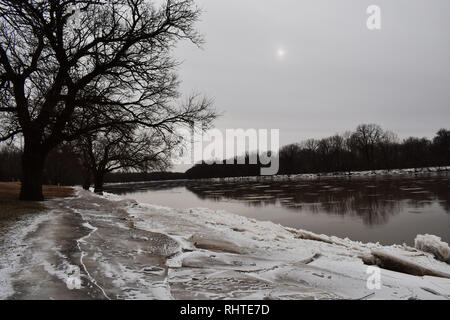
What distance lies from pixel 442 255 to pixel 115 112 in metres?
13.2

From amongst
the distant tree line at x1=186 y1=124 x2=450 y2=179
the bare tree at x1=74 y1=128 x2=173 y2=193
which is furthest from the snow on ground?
the distant tree line at x1=186 y1=124 x2=450 y2=179

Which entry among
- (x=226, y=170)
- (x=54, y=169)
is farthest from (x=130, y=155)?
(x=226, y=170)

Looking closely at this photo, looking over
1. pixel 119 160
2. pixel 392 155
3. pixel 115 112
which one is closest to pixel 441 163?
pixel 392 155

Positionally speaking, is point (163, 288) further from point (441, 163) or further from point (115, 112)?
point (441, 163)

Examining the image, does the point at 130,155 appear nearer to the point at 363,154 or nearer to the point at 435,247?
the point at 435,247

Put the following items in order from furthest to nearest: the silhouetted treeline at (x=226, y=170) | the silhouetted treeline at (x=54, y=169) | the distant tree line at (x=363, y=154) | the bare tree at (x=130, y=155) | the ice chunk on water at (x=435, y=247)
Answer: the silhouetted treeline at (x=226, y=170) < the distant tree line at (x=363, y=154) < the silhouetted treeline at (x=54, y=169) < the bare tree at (x=130, y=155) < the ice chunk on water at (x=435, y=247)

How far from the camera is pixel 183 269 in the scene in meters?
4.40

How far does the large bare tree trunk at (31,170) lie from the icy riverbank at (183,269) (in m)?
6.21

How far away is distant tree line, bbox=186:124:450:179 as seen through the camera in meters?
81.6

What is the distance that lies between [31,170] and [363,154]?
108920 millimetres

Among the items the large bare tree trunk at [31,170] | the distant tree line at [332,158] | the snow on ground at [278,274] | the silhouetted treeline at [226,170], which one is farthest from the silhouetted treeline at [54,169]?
the silhouetted treeline at [226,170]

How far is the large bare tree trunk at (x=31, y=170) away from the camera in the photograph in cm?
1192

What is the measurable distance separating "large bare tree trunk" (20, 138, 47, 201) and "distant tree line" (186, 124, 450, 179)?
89.7 meters

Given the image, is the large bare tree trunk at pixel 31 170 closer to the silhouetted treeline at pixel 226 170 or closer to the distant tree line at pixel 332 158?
the distant tree line at pixel 332 158
